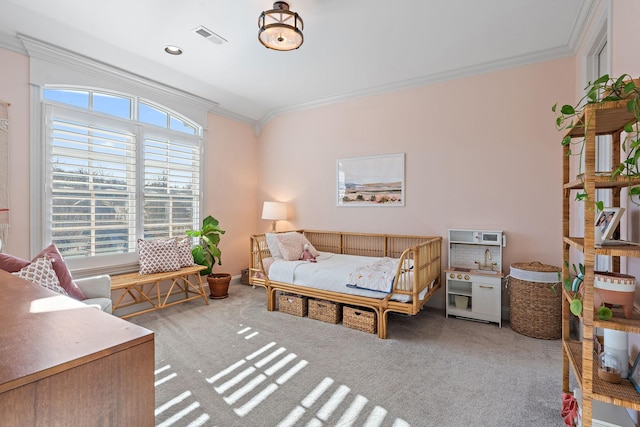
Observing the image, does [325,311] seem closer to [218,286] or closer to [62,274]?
[218,286]

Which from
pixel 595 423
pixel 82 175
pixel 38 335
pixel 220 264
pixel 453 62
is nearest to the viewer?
pixel 38 335

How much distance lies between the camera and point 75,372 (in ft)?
1.78

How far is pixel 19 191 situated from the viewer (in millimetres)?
2820

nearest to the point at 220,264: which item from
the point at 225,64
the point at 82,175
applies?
the point at 82,175

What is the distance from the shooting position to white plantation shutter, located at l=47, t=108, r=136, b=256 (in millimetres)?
3064

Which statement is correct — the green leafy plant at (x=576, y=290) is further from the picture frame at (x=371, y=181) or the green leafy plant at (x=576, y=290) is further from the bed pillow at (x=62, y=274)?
the bed pillow at (x=62, y=274)

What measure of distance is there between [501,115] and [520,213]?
110 cm

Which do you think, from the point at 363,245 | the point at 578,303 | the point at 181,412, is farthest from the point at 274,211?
the point at 578,303

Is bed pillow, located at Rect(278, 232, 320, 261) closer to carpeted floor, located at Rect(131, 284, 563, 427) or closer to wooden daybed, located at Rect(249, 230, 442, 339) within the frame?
wooden daybed, located at Rect(249, 230, 442, 339)

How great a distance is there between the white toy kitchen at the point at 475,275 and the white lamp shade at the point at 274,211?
2414mm

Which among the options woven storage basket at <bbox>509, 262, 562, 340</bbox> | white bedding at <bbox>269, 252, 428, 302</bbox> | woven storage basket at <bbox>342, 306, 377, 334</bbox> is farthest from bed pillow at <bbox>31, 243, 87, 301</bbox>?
woven storage basket at <bbox>509, 262, 562, 340</bbox>

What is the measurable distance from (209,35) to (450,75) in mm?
2668

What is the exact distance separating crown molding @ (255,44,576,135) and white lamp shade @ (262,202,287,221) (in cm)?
152

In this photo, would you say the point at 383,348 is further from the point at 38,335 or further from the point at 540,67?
the point at 540,67
